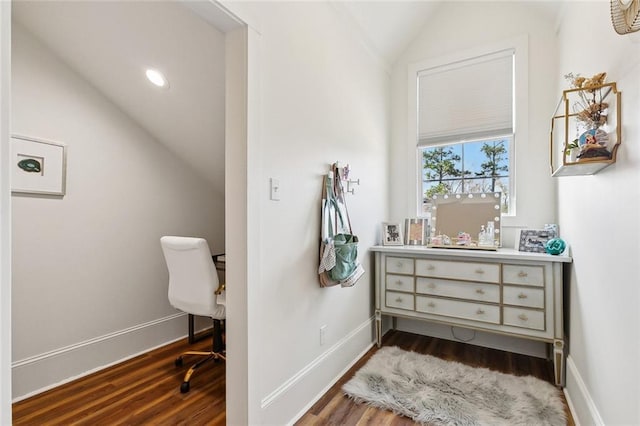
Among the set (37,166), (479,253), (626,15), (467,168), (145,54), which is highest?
(145,54)

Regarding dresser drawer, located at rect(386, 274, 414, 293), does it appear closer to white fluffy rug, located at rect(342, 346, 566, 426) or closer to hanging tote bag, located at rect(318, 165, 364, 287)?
white fluffy rug, located at rect(342, 346, 566, 426)

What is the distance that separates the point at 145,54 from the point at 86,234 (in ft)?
4.47

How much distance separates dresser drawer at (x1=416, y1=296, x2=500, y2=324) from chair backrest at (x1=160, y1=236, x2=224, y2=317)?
1.57m

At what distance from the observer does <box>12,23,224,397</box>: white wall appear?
6.78 feet

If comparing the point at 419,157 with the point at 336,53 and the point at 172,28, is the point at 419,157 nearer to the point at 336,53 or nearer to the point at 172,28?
the point at 336,53

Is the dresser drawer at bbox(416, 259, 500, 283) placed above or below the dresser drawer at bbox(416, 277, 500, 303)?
above

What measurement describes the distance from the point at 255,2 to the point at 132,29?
0.80 metres

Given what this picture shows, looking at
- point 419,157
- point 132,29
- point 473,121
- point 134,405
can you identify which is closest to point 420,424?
point 134,405

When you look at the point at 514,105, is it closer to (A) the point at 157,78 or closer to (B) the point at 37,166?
(A) the point at 157,78

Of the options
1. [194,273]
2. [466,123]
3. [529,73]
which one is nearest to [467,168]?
[466,123]

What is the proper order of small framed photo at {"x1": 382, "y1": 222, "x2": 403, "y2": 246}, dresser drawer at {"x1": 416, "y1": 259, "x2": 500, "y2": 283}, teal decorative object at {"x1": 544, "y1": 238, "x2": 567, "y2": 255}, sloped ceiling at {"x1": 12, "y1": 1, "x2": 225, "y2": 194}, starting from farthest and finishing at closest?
small framed photo at {"x1": 382, "y1": 222, "x2": 403, "y2": 246} < dresser drawer at {"x1": 416, "y1": 259, "x2": 500, "y2": 283} < teal decorative object at {"x1": 544, "y1": 238, "x2": 567, "y2": 255} < sloped ceiling at {"x1": 12, "y1": 1, "x2": 225, "y2": 194}

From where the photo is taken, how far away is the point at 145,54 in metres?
1.93

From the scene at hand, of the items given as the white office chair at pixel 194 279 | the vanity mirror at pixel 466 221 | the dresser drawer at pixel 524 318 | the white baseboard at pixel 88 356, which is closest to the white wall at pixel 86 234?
the white baseboard at pixel 88 356

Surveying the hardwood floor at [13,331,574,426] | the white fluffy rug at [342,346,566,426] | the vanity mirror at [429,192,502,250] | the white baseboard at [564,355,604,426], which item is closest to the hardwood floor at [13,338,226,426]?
the hardwood floor at [13,331,574,426]
